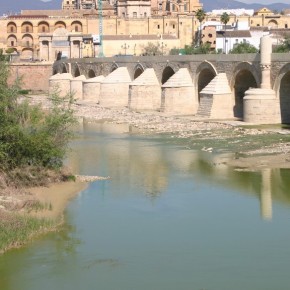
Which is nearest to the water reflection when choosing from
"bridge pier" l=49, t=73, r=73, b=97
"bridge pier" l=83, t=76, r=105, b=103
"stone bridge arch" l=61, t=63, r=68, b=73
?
"bridge pier" l=83, t=76, r=105, b=103

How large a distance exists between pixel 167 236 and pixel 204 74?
34.9m

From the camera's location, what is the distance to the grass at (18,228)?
1861 cm

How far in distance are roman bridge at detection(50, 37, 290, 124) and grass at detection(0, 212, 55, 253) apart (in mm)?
16864

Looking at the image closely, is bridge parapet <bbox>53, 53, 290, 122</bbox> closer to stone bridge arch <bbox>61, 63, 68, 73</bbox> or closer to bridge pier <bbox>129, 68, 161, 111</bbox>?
bridge pier <bbox>129, 68, 161, 111</bbox>

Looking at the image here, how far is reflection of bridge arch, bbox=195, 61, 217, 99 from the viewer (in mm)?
50456

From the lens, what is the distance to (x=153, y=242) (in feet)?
62.0

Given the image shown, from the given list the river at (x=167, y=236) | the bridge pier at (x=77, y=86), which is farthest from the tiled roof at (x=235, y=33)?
the river at (x=167, y=236)

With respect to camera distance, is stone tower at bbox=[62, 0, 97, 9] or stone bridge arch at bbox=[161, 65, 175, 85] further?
stone tower at bbox=[62, 0, 97, 9]

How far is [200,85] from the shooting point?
54062 millimetres

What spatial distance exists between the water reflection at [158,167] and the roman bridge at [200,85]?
4754mm

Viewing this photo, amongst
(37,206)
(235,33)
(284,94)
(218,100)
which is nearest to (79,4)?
(235,33)

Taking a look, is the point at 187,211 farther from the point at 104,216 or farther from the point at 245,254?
the point at 245,254

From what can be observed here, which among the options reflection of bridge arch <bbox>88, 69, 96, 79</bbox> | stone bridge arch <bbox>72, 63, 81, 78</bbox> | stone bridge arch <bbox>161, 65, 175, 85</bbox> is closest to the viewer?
stone bridge arch <bbox>161, 65, 175, 85</bbox>

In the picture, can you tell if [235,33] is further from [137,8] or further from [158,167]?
[158,167]
